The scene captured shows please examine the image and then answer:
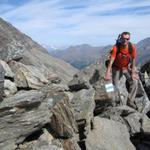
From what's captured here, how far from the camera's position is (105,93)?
69.3 ft

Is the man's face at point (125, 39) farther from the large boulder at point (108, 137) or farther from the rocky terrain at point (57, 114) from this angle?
the large boulder at point (108, 137)

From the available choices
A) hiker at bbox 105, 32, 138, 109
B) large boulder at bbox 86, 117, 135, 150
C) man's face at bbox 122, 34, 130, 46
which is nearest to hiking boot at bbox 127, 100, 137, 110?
hiker at bbox 105, 32, 138, 109


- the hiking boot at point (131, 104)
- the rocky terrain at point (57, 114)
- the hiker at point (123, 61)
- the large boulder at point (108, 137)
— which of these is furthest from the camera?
the hiking boot at point (131, 104)

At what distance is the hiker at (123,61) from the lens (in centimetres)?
2025

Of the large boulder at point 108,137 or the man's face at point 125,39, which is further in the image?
the man's face at point 125,39

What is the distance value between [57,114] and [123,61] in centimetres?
570

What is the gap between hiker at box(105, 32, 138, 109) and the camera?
2025cm

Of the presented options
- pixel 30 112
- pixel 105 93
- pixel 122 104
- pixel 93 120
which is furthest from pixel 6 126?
pixel 122 104

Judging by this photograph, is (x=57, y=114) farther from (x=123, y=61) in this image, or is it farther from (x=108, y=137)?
(x=123, y=61)

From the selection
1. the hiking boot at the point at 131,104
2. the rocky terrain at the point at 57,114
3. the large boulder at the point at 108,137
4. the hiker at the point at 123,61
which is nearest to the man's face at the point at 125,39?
the hiker at the point at 123,61

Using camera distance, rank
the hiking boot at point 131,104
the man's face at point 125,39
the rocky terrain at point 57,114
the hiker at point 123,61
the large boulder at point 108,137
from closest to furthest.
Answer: the rocky terrain at point 57,114 < the large boulder at point 108,137 < the man's face at point 125,39 < the hiker at point 123,61 < the hiking boot at point 131,104

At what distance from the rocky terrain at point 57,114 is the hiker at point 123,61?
1044 millimetres

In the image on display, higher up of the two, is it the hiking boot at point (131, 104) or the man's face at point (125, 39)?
the man's face at point (125, 39)

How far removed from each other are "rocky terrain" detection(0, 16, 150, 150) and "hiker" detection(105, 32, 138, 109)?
1.04 m
